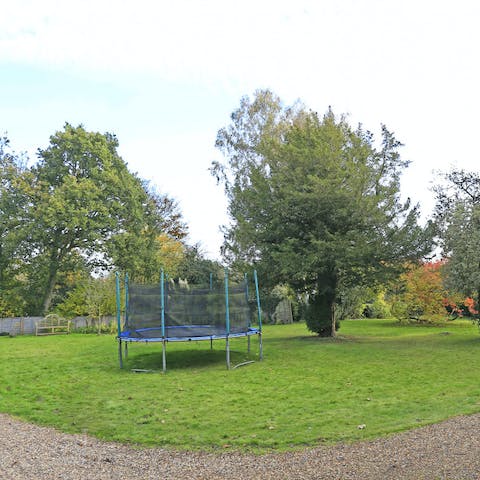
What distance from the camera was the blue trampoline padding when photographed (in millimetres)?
12867

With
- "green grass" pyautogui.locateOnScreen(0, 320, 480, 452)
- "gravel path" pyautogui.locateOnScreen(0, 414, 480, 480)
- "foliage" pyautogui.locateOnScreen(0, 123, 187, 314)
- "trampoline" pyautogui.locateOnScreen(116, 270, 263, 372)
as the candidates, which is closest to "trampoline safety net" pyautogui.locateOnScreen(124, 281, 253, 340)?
"trampoline" pyautogui.locateOnScreen(116, 270, 263, 372)

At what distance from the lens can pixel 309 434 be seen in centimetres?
642

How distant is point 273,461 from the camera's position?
545cm

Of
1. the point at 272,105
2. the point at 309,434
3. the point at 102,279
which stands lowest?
the point at 309,434

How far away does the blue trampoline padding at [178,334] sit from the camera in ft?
42.2

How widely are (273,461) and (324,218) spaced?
14271 mm

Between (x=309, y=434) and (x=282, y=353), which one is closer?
(x=309, y=434)

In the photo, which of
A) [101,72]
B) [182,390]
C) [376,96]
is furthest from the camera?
[376,96]

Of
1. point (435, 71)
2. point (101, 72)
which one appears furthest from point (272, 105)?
point (101, 72)

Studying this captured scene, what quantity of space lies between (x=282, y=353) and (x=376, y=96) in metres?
9.67

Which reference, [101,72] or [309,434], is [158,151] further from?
[309,434]

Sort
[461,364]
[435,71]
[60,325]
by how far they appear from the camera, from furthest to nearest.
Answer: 1. [60,325]
2. [435,71]
3. [461,364]

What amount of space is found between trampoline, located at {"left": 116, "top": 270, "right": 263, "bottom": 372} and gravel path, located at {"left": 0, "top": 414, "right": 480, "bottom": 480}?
6.80 metres

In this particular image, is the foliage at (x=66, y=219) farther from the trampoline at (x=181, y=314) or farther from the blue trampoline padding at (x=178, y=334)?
the blue trampoline padding at (x=178, y=334)
